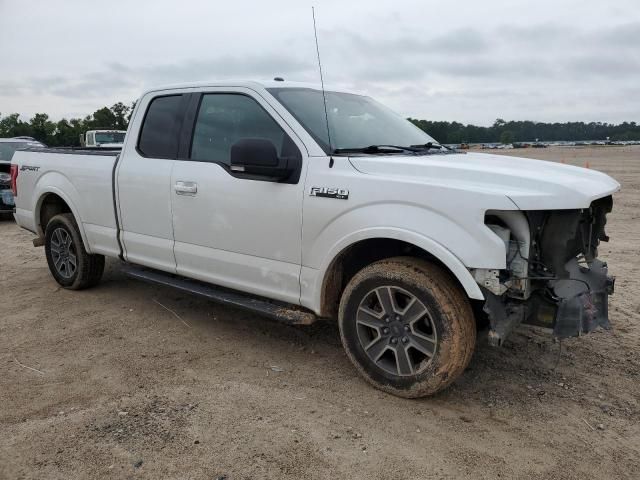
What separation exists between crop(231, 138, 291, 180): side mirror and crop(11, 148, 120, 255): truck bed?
1.92 meters

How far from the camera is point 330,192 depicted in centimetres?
355

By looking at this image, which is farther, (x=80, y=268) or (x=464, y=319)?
(x=80, y=268)

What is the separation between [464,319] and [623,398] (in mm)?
1266

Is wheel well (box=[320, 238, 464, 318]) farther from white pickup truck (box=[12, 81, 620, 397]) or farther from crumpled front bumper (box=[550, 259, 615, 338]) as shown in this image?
crumpled front bumper (box=[550, 259, 615, 338])

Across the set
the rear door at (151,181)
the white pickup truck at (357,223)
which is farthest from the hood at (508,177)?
the rear door at (151,181)

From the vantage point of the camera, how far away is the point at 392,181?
332 cm

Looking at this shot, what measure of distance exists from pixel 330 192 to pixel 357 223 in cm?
28

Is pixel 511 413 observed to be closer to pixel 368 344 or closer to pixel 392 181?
pixel 368 344

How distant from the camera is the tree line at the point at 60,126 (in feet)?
183

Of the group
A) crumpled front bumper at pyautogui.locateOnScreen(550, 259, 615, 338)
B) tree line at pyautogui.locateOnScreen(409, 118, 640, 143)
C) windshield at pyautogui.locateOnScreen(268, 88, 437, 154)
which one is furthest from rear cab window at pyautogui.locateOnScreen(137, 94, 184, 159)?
tree line at pyautogui.locateOnScreen(409, 118, 640, 143)

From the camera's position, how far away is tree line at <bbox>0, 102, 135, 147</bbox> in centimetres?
5575

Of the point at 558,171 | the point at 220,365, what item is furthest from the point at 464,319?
the point at 220,365

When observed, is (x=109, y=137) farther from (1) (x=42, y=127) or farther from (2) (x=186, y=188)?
(1) (x=42, y=127)


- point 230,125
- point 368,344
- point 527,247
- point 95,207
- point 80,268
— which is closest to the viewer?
point 527,247
